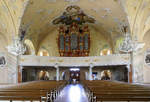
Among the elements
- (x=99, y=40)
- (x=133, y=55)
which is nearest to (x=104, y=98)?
(x=133, y=55)

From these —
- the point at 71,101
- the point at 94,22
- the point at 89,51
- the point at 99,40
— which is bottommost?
the point at 71,101

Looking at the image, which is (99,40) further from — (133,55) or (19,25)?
(19,25)

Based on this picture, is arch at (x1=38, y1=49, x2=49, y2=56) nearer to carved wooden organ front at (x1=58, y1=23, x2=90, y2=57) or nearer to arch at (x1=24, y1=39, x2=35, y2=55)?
arch at (x1=24, y1=39, x2=35, y2=55)

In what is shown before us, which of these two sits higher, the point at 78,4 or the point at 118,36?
the point at 78,4

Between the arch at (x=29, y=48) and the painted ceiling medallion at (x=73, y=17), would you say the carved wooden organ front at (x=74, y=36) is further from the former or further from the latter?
the arch at (x=29, y=48)

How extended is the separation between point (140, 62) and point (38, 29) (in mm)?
13298

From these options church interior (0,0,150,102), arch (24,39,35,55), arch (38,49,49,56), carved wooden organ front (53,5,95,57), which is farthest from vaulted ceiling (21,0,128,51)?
arch (38,49,49,56)

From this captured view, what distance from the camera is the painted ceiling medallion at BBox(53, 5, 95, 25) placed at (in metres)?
23.3

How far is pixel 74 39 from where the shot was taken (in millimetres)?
26312

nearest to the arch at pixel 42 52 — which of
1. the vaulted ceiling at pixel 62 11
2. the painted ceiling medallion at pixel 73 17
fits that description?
the vaulted ceiling at pixel 62 11

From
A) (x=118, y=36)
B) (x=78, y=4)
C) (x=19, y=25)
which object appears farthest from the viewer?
(x=118, y=36)

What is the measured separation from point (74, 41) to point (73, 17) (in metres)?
3.24

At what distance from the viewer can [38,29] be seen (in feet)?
82.4

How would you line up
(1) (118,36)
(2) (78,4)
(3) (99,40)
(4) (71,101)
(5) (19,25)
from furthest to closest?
(3) (99,40) → (1) (118,36) → (2) (78,4) → (5) (19,25) → (4) (71,101)
